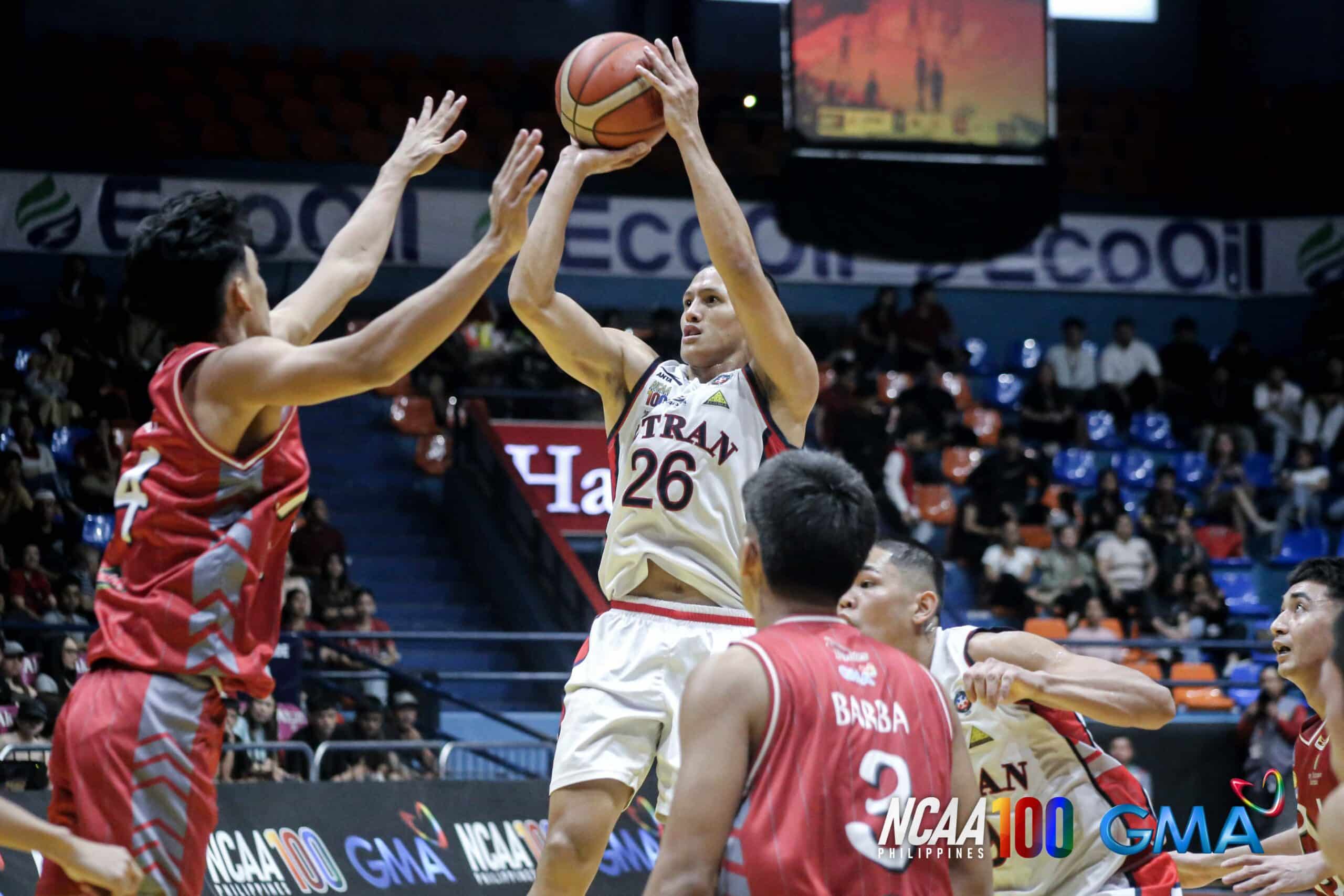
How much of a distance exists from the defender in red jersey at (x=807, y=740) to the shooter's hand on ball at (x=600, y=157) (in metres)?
2.11

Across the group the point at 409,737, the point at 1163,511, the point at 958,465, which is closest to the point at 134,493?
the point at 409,737

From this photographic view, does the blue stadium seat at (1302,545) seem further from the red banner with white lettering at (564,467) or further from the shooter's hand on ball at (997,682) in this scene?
the shooter's hand on ball at (997,682)

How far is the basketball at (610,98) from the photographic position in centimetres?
521

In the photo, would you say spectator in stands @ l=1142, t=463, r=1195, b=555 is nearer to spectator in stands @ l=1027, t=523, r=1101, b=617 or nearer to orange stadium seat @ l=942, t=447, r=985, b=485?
spectator in stands @ l=1027, t=523, r=1101, b=617

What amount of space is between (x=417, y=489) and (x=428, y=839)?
6.94 m

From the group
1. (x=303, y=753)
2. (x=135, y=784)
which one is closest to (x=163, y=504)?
(x=135, y=784)

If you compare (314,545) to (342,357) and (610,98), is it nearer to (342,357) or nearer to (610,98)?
(610,98)

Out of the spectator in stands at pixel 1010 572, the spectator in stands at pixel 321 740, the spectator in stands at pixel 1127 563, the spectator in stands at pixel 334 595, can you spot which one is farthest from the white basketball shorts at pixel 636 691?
the spectator in stands at pixel 1127 563

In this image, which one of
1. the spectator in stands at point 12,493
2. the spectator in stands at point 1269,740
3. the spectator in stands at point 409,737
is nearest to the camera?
the spectator in stands at point 409,737

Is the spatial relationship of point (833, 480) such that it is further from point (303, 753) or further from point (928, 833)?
point (303, 753)

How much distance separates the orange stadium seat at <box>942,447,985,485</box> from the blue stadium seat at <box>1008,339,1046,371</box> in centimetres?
247

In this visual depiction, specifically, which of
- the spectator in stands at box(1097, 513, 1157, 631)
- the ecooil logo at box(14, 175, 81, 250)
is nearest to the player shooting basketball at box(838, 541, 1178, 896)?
the spectator in stands at box(1097, 513, 1157, 631)

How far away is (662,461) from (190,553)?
1.72 m

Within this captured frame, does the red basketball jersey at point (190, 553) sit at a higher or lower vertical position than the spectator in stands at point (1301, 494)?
higher
